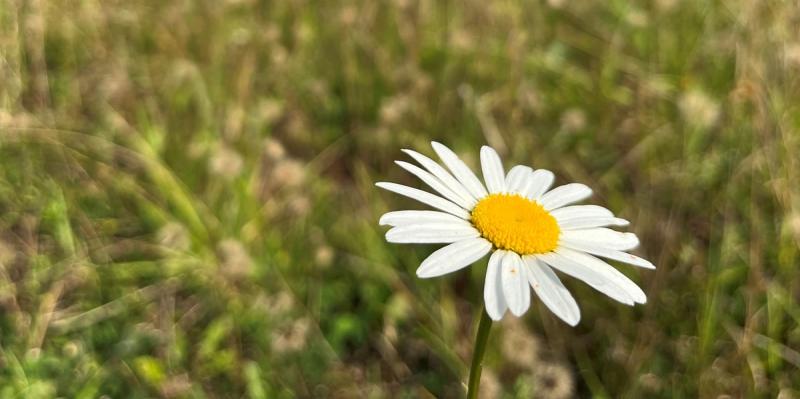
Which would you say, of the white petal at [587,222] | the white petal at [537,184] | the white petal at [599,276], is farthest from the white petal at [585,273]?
the white petal at [537,184]

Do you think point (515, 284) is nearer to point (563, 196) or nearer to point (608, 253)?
point (608, 253)

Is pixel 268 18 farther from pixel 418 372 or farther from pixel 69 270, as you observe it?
pixel 418 372

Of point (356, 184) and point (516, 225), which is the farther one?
point (356, 184)

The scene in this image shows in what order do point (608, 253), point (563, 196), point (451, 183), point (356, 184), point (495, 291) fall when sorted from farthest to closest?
1. point (356, 184)
2. point (563, 196)
3. point (451, 183)
4. point (608, 253)
5. point (495, 291)

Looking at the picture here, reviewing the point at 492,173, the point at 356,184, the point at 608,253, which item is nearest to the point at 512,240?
the point at 608,253

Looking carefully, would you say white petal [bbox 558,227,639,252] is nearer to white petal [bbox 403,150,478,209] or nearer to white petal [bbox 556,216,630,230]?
white petal [bbox 556,216,630,230]

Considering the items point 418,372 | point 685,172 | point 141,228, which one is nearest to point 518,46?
point 685,172
